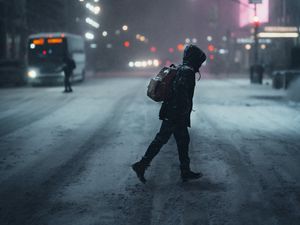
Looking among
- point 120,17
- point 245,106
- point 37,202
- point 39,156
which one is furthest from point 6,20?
point 120,17

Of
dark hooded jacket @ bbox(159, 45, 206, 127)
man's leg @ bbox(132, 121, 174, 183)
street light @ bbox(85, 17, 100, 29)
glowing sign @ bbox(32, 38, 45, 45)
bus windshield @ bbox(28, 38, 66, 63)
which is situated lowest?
man's leg @ bbox(132, 121, 174, 183)

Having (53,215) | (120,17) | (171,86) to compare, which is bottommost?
(53,215)

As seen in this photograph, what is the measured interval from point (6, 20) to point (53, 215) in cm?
3906

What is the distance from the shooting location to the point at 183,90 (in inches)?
274

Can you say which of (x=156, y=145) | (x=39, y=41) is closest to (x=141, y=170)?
(x=156, y=145)

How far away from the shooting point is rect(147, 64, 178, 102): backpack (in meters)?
6.86

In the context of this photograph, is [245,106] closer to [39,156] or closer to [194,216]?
[39,156]

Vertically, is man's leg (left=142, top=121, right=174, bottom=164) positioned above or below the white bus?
below

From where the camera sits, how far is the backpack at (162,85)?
686 centimetres

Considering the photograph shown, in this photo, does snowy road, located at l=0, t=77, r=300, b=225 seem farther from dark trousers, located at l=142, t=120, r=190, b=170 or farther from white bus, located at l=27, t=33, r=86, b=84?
white bus, located at l=27, t=33, r=86, b=84

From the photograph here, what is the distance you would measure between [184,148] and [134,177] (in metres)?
0.90

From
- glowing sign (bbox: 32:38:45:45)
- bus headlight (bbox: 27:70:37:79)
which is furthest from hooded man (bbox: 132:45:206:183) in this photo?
glowing sign (bbox: 32:38:45:45)

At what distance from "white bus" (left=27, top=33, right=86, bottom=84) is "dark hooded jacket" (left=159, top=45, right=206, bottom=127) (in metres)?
25.1

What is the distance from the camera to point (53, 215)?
18.6ft
